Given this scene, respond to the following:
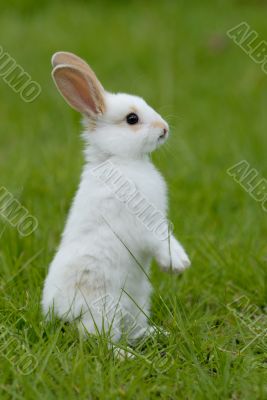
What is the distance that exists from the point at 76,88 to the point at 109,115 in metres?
0.20

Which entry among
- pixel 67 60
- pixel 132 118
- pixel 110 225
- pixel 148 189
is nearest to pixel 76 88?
pixel 67 60

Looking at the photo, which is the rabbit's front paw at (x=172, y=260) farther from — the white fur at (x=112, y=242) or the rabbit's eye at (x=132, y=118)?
the rabbit's eye at (x=132, y=118)

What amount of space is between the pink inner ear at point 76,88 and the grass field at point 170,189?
96 centimetres

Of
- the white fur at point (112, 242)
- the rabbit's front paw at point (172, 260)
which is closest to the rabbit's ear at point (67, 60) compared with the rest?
the white fur at point (112, 242)

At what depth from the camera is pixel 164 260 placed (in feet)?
11.2

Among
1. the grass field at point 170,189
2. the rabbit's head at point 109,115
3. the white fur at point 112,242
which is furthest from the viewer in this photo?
the rabbit's head at point 109,115

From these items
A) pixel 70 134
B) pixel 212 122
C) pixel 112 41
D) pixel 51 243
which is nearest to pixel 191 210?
pixel 51 243

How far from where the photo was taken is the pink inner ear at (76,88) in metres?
3.54

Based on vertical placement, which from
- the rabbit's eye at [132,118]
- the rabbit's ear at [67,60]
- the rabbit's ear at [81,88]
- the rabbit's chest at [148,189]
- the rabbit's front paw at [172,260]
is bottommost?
the rabbit's front paw at [172,260]

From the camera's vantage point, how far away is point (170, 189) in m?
5.49

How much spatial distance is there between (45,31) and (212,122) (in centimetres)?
284

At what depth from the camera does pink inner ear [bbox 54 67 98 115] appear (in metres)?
3.54

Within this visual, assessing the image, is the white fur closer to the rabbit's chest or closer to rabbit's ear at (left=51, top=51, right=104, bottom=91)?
the rabbit's chest

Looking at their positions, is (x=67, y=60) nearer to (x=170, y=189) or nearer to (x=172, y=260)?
(x=172, y=260)
